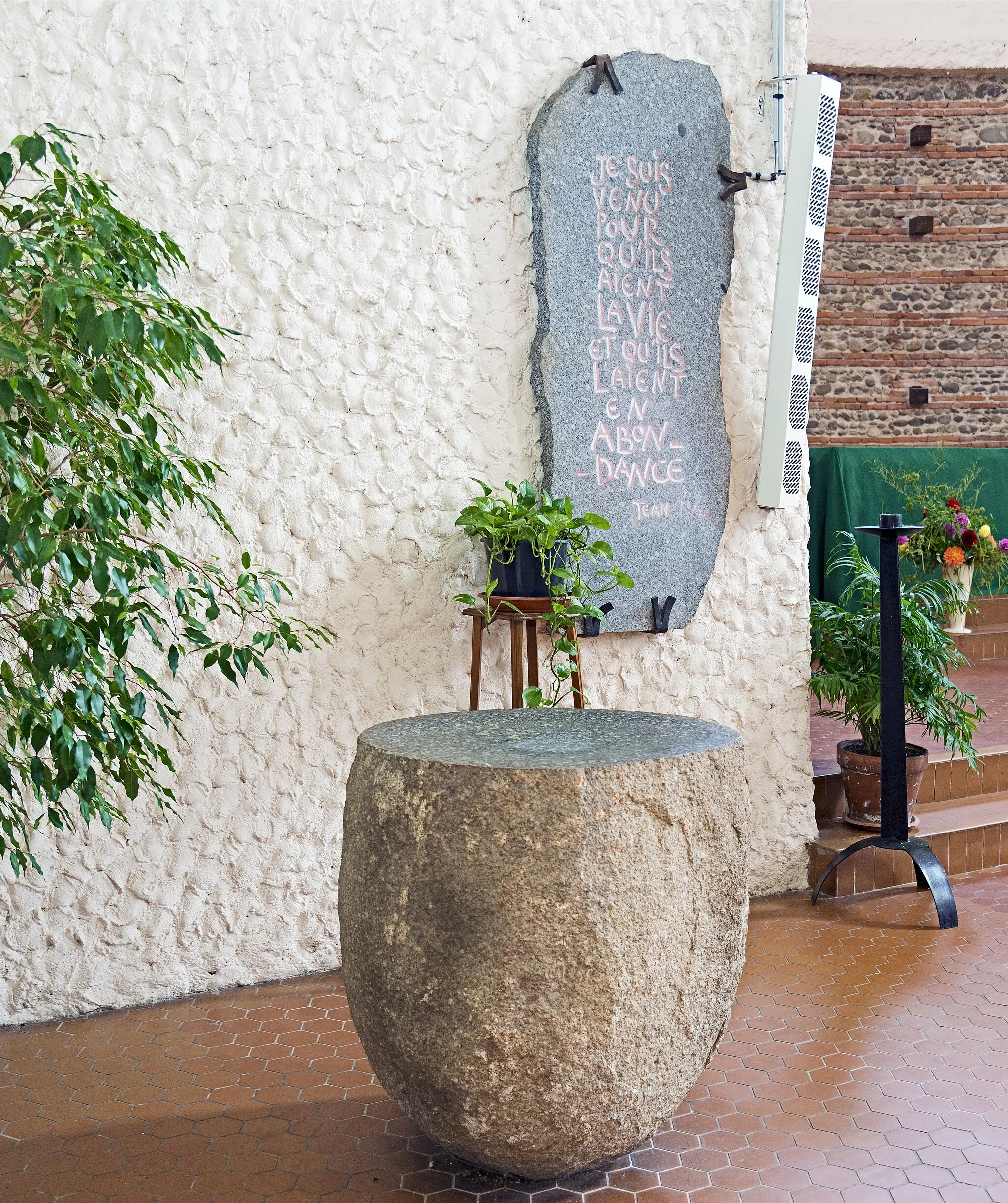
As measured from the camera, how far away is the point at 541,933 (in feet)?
6.01

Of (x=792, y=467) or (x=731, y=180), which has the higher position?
(x=731, y=180)

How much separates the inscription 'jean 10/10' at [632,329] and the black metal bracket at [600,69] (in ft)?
0.61

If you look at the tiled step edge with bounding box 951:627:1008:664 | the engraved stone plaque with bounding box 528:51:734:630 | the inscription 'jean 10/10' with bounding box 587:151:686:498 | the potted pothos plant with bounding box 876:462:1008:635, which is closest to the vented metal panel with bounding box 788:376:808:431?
the engraved stone plaque with bounding box 528:51:734:630

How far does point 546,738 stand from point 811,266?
202 centimetres

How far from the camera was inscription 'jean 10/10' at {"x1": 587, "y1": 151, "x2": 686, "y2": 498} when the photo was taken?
3330mm

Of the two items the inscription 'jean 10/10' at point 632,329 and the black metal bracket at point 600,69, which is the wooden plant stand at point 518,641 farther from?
the black metal bracket at point 600,69

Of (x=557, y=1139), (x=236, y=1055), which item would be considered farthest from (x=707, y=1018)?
(x=236, y=1055)

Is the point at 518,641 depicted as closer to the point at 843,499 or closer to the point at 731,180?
the point at 731,180

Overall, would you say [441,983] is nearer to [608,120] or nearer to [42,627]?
[42,627]

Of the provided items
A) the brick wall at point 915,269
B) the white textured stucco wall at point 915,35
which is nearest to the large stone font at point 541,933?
the brick wall at point 915,269

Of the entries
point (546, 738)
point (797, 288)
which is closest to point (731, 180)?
point (797, 288)

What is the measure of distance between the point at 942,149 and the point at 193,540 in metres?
8.17

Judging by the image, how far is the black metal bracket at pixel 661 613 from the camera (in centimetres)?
347

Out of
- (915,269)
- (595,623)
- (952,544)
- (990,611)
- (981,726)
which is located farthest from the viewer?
(915,269)
